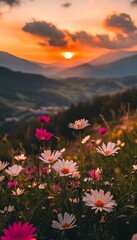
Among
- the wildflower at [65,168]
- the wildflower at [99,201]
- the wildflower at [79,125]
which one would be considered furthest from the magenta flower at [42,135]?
the wildflower at [99,201]

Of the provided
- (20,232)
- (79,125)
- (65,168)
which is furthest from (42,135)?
(20,232)

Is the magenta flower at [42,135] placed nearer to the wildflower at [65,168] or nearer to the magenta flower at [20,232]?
the wildflower at [65,168]

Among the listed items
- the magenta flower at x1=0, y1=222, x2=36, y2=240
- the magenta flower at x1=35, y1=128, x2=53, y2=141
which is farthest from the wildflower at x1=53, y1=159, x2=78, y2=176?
the magenta flower at x1=0, y1=222, x2=36, y2=240

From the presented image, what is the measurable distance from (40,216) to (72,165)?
1.61 feet

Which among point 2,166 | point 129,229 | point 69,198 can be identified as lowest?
point 129,229

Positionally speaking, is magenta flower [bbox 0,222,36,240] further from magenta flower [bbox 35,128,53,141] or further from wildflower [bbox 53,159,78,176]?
magenta flower [bbox 35,128,53,141]

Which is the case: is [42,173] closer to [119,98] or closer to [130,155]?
[130,155]

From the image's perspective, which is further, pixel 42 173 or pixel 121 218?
pixel 42 173

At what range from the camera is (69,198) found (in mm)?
3365

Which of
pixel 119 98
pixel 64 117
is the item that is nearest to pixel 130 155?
pixel 119 98

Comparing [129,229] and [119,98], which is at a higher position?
[119,98]

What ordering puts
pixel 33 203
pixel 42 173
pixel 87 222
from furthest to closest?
pixel 42 173
pixel 33 203
pixel 87 222

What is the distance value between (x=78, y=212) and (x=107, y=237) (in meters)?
0.37

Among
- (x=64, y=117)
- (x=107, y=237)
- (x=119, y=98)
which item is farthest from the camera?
(x=64, y=117)
